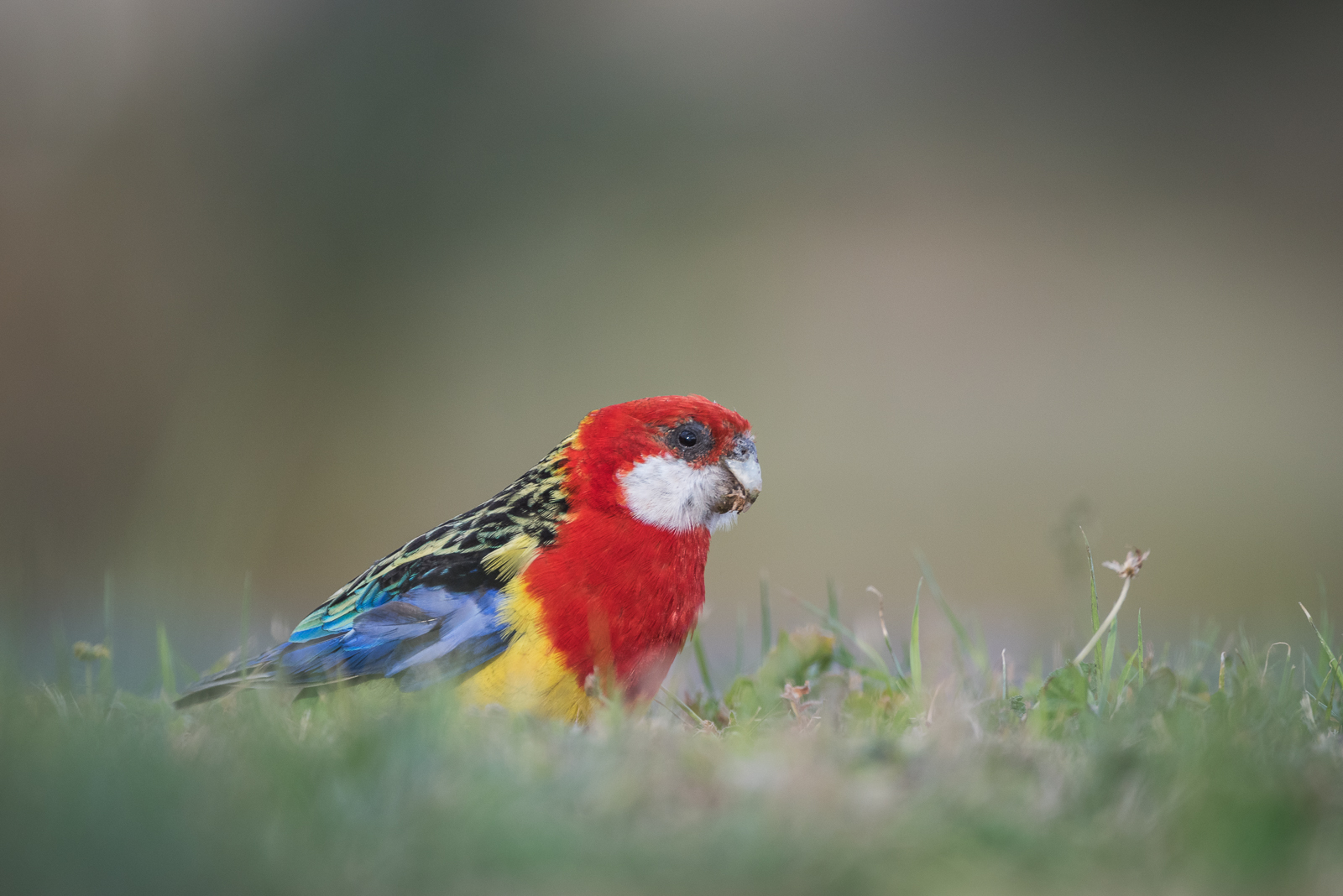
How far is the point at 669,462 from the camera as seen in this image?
11.2 feet

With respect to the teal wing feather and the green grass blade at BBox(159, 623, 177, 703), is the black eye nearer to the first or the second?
the teal wing feather

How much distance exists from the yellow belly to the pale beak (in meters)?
0.79

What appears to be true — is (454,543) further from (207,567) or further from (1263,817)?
(1263,817)

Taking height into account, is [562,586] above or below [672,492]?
below

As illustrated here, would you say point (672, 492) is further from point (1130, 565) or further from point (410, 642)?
point (1130, 565)

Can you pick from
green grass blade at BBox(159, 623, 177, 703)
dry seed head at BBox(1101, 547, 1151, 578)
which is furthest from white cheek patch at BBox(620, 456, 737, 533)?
green grass blade at BBox(159, 623, 177, 703)

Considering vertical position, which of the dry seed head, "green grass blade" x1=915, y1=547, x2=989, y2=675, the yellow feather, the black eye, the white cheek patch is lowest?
"green grass blade" x1=915, y1=547, x2=989, y2=675

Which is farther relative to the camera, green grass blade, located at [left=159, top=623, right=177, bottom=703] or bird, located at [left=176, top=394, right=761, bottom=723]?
green grass blade, located at [left=159, top=623, right=177, bottom=703]

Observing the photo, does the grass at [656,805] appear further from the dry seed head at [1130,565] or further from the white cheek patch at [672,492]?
the white cheek patch at [672,492]

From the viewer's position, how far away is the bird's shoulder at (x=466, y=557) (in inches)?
125

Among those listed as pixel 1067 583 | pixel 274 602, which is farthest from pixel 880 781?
pixel 274 602

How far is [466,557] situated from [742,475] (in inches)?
35.5

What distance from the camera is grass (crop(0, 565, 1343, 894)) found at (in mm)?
1613

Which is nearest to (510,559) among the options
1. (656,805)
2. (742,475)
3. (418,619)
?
(418,619)
